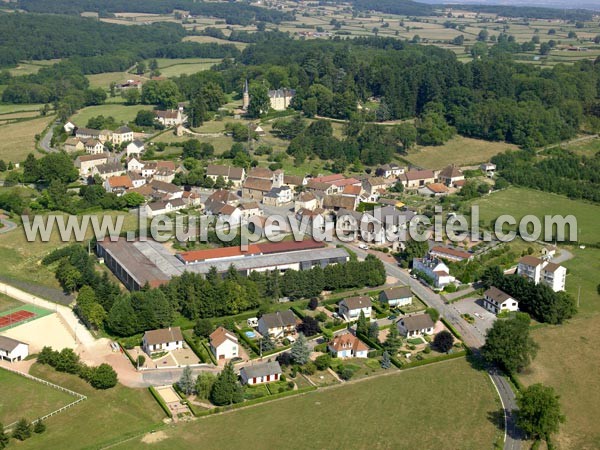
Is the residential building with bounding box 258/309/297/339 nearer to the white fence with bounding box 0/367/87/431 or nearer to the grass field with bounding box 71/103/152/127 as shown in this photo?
the white fence with bounding box 0/367/87/431

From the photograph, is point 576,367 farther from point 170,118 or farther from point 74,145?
point 170,118

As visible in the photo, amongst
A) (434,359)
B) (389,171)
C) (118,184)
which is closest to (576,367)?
(434,359)

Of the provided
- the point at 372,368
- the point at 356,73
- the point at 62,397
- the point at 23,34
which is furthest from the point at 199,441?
the point at 23,34

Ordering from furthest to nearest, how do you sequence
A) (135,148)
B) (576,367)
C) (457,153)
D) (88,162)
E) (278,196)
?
→ (457,153) → (135,148) → (88,162) → (278,196) → (576,367)

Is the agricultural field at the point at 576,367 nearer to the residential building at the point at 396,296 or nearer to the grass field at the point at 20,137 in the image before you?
the residential building at the point at 396,296

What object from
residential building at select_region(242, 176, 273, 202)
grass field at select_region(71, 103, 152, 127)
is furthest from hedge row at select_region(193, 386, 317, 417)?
grass field at select_region(71, 103, 152, 127)

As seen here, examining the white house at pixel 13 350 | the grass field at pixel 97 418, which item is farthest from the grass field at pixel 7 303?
the grass field at pixel 97 418
